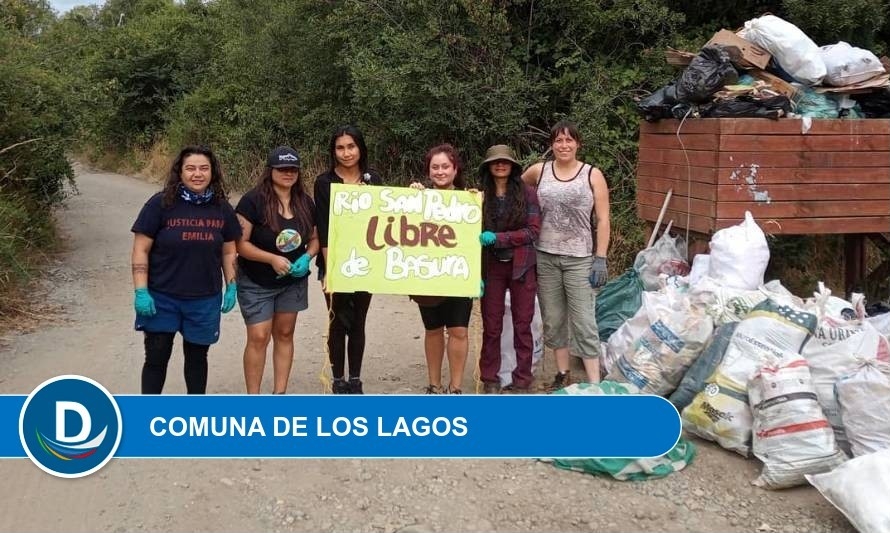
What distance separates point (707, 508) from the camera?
148 inches

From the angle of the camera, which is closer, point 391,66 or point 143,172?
point 391,66

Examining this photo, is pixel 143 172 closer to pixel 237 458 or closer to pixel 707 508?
pixel 237 458

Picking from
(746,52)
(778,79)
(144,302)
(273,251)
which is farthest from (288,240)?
(778,79)

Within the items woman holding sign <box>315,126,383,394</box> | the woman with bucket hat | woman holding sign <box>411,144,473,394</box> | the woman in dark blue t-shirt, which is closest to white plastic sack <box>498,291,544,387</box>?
the woman with bucket hat

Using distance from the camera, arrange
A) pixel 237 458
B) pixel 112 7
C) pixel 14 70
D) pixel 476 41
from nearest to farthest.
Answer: pixel 237 458 < pixel 14 70 < pixel 476 41 < pixel 112 7

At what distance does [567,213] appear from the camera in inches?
191

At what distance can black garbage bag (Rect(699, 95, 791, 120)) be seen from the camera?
5.73 metres

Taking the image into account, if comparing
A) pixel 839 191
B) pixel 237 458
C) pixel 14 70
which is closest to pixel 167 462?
pixel 237 458

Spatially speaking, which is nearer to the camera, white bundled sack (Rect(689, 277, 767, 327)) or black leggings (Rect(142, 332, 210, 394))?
black leggings (Rect(142, 332, 210, 394))

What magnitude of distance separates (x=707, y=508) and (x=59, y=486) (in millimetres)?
3274

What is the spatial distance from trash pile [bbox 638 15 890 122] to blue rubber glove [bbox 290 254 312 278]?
3.34 m

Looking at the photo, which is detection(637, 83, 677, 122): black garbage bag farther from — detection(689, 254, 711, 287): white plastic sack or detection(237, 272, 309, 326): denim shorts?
detection(237, 272, 309, 326): denim shorts

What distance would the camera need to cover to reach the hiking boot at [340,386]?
16.1 ft

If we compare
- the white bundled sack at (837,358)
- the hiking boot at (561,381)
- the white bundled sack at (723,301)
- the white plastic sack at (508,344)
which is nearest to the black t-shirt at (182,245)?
the white plastic sack at (508,344)
